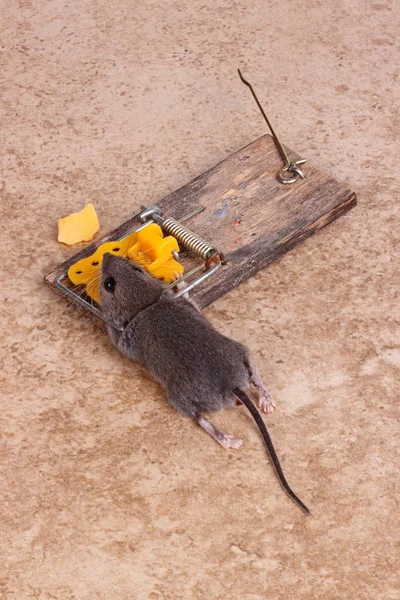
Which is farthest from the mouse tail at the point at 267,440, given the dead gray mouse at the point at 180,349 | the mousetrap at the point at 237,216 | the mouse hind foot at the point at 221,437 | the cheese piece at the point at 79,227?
the cheese piece at the point at 79,227

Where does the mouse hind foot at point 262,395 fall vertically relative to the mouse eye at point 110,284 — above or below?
below

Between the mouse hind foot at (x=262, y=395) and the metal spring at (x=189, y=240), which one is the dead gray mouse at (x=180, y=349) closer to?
the mouse hind foot at (x=262, y=395)

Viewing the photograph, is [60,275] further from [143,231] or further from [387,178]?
[387,178]

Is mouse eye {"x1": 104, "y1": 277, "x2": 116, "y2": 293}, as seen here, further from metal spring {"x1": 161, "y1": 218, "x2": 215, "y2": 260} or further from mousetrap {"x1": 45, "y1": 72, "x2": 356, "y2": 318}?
metal spring {"x1": 161, "y1": 218, "x2": 215, "y2": 260}

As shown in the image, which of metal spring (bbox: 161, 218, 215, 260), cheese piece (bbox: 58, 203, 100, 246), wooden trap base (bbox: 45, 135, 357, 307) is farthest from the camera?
cheese piece (bbox: 58, 203, 100, 246)

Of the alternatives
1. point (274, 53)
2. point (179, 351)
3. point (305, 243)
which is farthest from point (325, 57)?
point (179, 351)

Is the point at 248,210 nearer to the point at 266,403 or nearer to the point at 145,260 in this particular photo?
the point at 145,260

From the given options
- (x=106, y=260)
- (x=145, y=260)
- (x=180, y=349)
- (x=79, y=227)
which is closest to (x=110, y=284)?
(x=106, y=260)

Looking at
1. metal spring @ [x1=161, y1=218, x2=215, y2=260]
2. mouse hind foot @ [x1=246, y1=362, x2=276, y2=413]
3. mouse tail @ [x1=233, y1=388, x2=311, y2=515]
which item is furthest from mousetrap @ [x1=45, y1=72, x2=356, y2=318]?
mouse tail @ [x1=233, y1=388, x2=311, y2=515]
